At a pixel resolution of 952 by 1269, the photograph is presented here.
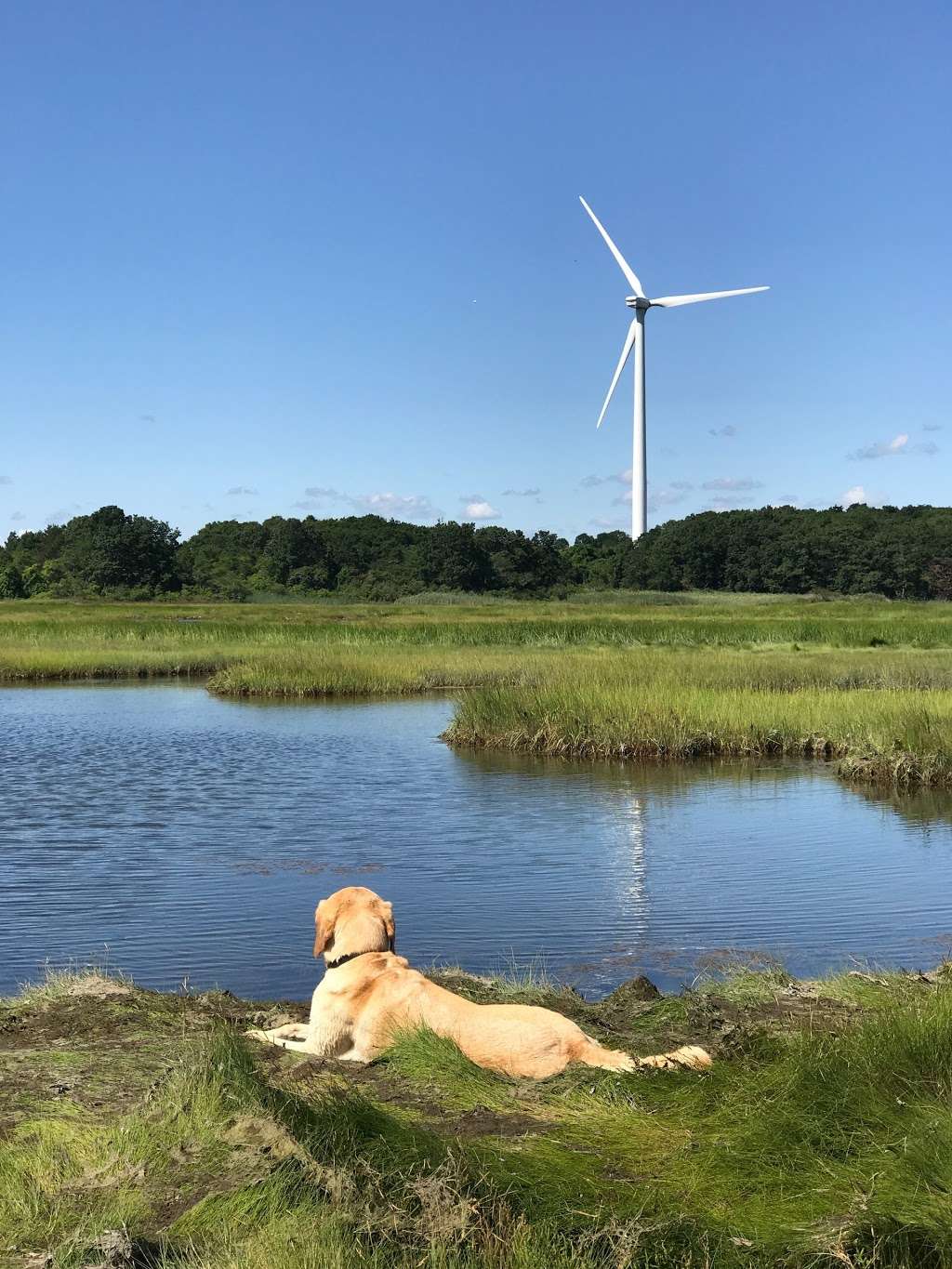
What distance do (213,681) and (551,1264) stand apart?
33097mm

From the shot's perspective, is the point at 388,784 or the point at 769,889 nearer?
the point at 769,889

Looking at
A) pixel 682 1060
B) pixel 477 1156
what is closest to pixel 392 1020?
pixel 682 1060

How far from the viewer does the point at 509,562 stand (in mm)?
Answer: 115125

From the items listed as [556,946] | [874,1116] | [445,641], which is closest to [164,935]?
[556,946]

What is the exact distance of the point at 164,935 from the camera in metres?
10.3

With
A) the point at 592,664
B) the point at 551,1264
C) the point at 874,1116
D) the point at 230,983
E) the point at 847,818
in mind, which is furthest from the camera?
the point at 592,664

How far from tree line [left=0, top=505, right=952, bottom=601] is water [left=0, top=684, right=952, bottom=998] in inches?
3167

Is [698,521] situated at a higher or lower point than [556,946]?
higher

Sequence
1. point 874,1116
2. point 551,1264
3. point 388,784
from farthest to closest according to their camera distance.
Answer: point 388,784
point 874,1116
point 551,1264

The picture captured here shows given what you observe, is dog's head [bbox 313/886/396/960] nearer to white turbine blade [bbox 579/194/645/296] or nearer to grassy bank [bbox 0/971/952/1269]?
grassy bank [bbox 0/971/952/1269]

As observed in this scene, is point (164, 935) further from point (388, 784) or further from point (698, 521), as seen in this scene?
point (698, 521)

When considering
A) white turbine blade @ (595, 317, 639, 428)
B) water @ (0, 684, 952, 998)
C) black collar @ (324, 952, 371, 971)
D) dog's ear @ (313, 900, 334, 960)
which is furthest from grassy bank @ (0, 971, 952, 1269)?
white turbine blade @ (595, 317, 639, 428)

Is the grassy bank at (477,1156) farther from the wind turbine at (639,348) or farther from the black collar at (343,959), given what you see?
the wind turbine at (639,348)

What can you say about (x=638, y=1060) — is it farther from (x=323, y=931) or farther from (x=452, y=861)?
(x=452, y=861)
